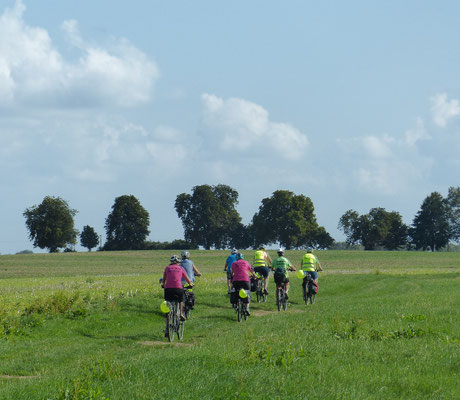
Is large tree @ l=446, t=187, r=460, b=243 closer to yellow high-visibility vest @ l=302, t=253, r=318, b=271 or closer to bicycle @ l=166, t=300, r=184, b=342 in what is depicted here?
yellow high-visibility vest @ l=302, t=253, r=318, b=271

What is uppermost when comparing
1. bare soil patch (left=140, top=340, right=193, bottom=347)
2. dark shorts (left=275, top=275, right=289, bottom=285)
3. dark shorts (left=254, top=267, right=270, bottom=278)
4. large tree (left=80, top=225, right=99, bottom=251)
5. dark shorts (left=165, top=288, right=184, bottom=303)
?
large tree (left=80, top=225, right=99, bottom=251)

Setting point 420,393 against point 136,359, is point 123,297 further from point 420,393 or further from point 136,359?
point 420,393

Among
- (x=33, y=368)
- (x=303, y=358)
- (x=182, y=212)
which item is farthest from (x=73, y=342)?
(x=182, y=212)

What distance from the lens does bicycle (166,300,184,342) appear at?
57.8ft

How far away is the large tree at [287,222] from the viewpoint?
12631 centimetres

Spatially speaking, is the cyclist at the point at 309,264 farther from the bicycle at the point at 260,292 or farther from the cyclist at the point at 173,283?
the cyclist at the point at 173,283

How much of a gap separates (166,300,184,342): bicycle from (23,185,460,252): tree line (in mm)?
106553

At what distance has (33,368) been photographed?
13773 millimetres

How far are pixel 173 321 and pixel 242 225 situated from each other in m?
125

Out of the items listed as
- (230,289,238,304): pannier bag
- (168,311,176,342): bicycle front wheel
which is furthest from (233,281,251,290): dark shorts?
(168,311,176,342): bicycle front wheel

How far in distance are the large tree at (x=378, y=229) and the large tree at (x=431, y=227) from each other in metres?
2.84

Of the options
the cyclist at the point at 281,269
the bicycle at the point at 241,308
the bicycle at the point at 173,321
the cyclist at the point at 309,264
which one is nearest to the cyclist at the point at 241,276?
the bicycle at the point at 241,308

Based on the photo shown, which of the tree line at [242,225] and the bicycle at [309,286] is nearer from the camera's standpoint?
the bicycle at [309,286]

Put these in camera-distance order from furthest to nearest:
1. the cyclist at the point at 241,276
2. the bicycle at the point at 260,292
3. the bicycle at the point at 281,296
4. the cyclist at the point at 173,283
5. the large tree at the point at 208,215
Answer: the large tree at the point at 208,215
the bicycle at the point at 260,292
the bicycle at the point at 281,296
the cyclist at the point at 241,276
the cyclist at the point at 173,283
